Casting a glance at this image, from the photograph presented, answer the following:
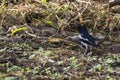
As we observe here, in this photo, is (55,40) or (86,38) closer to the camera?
(86,38)

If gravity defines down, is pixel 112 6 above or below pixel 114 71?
above

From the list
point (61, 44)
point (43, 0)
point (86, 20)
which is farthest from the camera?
point (43, 0)

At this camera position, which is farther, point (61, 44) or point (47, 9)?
point (47, 9)

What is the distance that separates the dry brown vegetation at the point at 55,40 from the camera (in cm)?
390

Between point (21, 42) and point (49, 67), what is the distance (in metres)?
0.83

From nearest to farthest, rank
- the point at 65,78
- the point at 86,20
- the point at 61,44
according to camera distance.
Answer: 1. the point at 65,78
2. the point at 61,44
3. the point at 86,20

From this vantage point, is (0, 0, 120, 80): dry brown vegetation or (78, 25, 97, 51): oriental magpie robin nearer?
(0, 0, 120, 80): dry brown vegetation

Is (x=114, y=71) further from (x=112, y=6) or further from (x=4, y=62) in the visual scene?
(x=112, y=6)

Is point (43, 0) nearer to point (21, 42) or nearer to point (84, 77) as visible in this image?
point (21, 42)

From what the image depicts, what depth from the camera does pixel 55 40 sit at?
15.4 ft

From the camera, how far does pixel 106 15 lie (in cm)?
525

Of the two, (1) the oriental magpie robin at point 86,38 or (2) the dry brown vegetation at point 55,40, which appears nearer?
(2) the dry brown vegetation at point 55,40

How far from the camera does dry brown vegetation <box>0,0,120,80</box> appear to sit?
12.8 ft

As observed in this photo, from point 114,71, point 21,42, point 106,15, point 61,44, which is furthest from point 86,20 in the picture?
point 114,71
